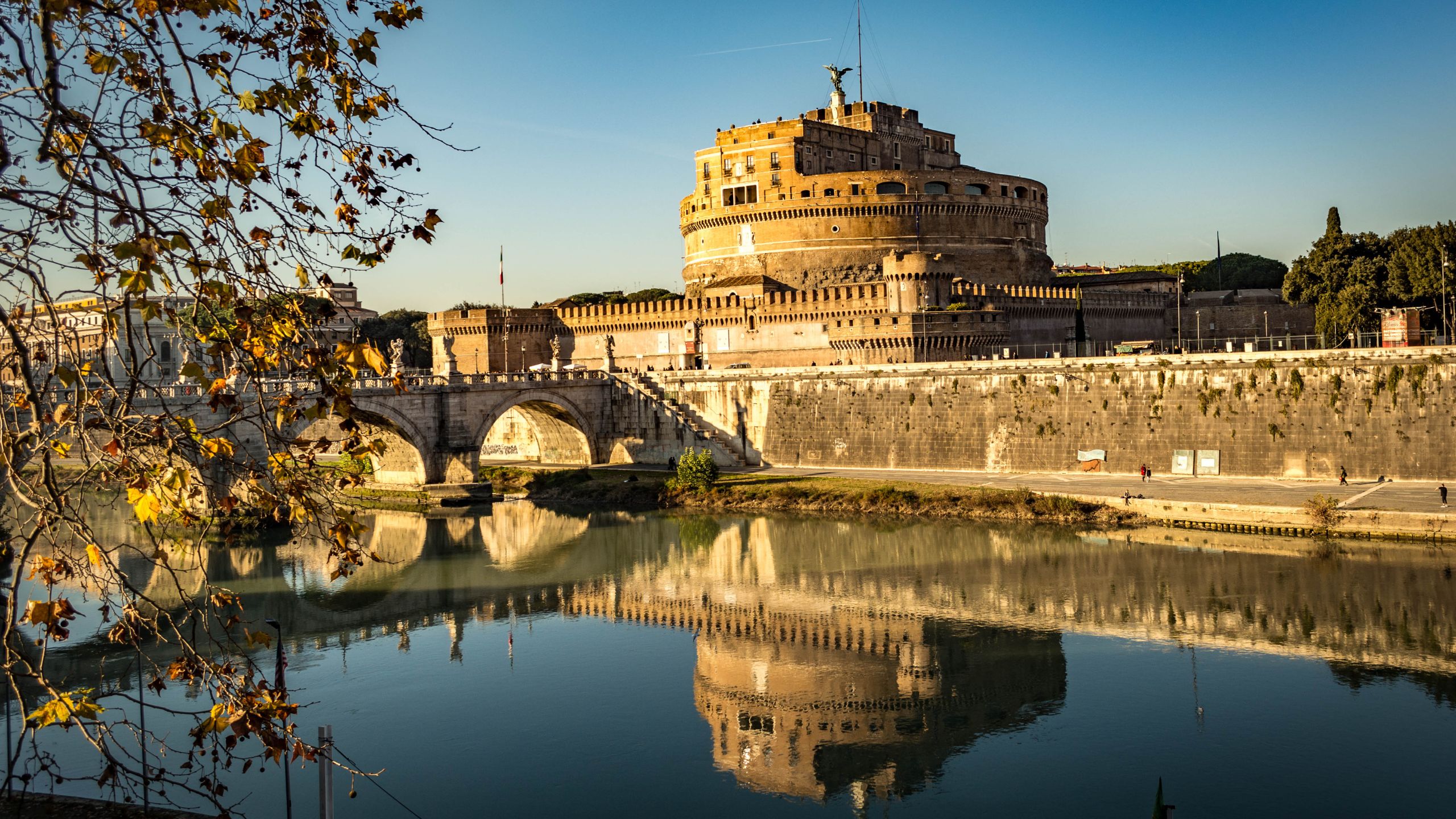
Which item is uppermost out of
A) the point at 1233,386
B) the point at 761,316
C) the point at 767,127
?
the point at 767,127

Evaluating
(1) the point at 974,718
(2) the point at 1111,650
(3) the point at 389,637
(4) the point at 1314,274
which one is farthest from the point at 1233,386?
(3) the point at 389,637

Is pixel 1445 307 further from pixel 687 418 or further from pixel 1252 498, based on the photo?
pixel 687 418

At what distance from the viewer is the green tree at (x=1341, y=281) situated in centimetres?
4572

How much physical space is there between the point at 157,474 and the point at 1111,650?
1979cm

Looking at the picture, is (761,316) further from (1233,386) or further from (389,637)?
(389,637)

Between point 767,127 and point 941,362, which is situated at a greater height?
point 767,127

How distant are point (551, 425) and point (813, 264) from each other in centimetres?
1620

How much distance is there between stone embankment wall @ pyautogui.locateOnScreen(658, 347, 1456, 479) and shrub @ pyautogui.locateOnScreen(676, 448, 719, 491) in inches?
215

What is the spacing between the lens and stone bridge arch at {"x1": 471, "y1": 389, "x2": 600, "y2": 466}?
4825cm

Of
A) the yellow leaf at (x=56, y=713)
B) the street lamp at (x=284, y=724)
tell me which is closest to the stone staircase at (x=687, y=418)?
the street lamp at (x=284, y=724)

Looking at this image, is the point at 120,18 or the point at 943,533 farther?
the point at 943,533

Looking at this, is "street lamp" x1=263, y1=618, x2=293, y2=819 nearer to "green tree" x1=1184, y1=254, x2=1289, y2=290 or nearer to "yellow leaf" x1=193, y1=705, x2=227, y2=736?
"yellow leaf" x1=193, y1=705, x2=227, y2=736

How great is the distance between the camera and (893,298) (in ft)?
170

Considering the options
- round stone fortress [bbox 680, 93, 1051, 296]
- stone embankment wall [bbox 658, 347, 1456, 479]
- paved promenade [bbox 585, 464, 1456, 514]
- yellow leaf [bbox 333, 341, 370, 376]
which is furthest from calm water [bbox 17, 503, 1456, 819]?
round stone fortress [bbox 680, 93, 1051, 296]
